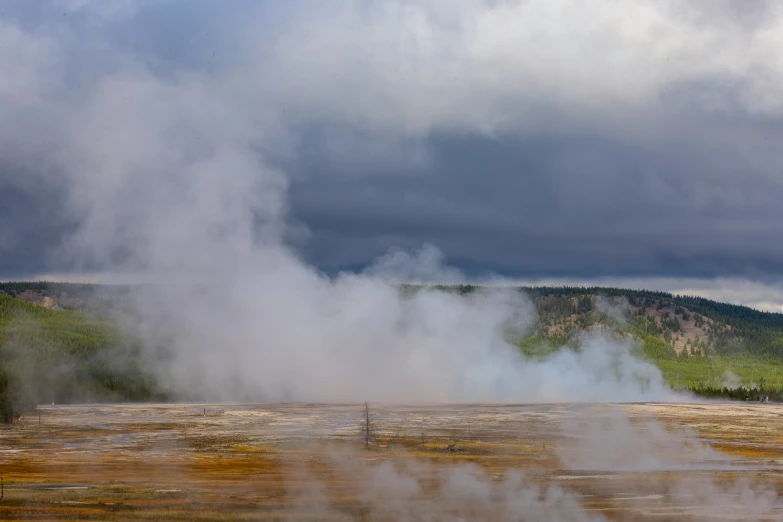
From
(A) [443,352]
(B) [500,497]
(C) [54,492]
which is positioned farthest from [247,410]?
(B) [500,497]

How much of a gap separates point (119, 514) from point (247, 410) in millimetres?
91486

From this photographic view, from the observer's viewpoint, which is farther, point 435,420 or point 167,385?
point 167,385

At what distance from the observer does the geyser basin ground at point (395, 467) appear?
56406mm

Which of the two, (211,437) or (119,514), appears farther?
(211,437)

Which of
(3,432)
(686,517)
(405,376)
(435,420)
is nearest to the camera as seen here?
(686,517)

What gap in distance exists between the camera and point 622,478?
67688 millimetres

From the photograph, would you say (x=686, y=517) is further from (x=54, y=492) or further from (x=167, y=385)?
(x=167, y=385)

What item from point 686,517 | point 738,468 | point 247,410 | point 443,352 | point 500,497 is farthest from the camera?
point 443,352

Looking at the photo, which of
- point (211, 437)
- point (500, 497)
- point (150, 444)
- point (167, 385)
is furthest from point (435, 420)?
point (167, 385)

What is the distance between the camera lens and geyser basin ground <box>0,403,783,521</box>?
56406mm

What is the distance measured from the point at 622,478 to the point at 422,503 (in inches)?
736

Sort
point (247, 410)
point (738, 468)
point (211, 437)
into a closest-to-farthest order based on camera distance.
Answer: point (738, 468) → point (211, 437) → point (247, 410)

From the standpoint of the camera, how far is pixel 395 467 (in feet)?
245

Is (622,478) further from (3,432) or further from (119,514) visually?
(3,432)
